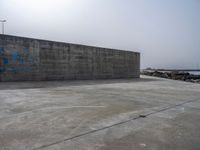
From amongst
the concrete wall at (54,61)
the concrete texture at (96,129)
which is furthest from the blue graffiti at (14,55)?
the concrete texture at (96,129)

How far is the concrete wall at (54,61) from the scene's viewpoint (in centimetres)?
1138

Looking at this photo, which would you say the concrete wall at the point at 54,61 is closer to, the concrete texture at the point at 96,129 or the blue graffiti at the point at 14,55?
the blue graffiti at the point at 14,55

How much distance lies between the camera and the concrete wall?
37.3ft

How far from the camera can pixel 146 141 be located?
2.44 metres

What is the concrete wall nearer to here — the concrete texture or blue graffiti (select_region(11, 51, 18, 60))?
blue graffiti (select_region(11, 51, 18, 60))

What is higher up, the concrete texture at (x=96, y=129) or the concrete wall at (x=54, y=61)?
the concrete wall at (x=54, y=61)

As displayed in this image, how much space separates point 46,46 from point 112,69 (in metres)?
7.21

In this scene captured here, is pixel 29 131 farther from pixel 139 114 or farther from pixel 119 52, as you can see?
pixel 119 52

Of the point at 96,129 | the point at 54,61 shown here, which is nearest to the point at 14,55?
the point at 54,61

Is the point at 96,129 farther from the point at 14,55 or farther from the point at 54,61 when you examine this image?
the point at 54,61

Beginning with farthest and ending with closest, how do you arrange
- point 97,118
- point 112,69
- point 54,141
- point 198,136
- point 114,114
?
point 112,69
point 114,114
point 97,118
point 198,136
point 54,141

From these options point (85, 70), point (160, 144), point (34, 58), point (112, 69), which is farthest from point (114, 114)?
point (112, 69)

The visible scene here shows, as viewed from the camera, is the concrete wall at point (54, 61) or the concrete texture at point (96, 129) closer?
the concrete texture at point (96, 129)

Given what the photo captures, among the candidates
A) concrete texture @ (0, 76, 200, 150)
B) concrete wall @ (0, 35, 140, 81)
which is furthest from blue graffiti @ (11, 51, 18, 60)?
concrete texture @ (0, 76, 200, 150)
